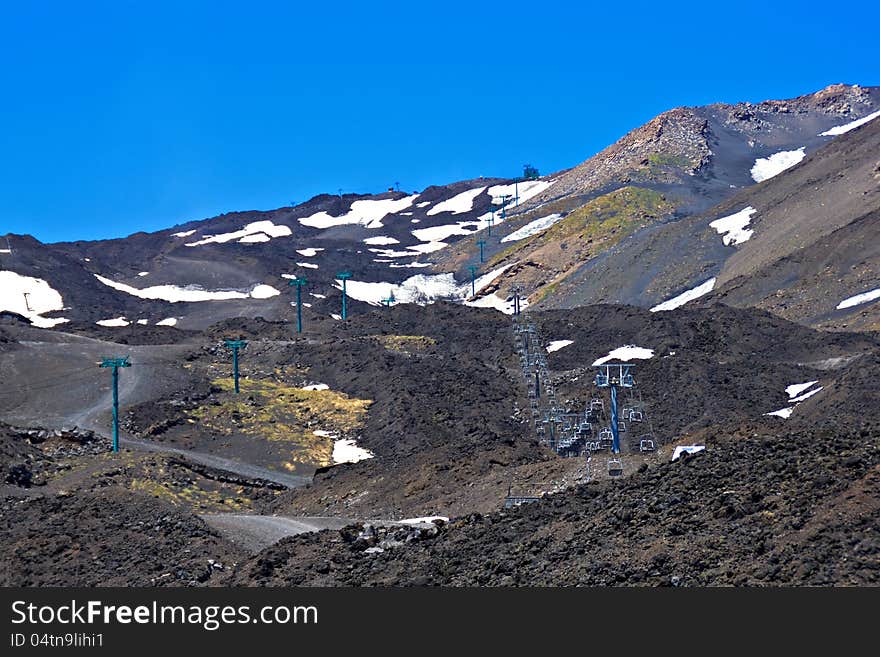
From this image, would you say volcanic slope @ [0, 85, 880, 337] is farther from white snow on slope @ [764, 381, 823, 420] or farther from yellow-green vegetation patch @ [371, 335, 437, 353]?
yellow-green vegetation patch @ [371, 335, 437, 353]

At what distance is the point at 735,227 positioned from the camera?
12075 centimetres

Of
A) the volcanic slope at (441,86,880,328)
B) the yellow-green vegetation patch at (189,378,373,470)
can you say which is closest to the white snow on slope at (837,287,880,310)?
the volcanic slope at (441,86,880,328)

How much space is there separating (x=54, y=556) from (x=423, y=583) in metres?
12.6

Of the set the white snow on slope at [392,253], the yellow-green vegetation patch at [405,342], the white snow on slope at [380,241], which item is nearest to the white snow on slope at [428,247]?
the white snow on slope at [392,253]

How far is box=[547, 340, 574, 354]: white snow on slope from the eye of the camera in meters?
85.6

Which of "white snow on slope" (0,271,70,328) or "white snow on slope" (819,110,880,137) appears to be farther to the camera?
"white snow on slope" (819,110,880,137)

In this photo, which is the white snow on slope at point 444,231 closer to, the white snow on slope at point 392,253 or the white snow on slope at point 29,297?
the white snow on slope at point 392,253

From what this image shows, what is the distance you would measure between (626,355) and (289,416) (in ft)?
64.8

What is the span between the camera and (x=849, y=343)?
2913 inches

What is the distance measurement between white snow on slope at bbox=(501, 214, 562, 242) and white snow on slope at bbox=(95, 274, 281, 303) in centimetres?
2697

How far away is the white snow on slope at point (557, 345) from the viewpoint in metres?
85.6

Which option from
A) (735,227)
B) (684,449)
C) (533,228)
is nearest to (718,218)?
(735,227)

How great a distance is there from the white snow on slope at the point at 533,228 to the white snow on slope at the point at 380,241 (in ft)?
100

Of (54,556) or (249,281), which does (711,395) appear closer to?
(54,556)
